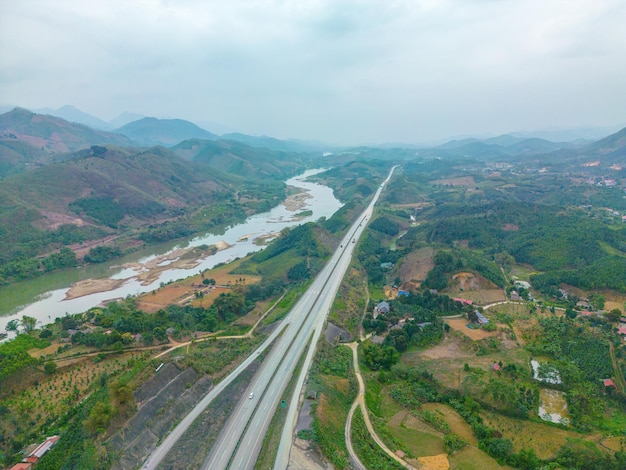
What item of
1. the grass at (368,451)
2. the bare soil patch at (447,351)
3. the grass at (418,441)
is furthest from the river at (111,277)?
the grass at (418,441)

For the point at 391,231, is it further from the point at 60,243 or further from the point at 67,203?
the point at 67,203

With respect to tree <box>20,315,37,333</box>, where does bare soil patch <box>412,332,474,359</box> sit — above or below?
below

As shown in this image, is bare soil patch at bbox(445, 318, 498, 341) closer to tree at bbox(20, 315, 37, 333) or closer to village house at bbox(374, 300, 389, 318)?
village house at bbox(374, 300, 389, 318)

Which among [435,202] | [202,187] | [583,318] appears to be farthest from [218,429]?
[202,187]

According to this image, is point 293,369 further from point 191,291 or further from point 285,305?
point 191,291

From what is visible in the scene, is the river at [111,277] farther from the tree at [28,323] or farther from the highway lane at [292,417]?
the highway lane at [292,417]

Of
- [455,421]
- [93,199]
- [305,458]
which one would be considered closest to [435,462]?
[455,421]

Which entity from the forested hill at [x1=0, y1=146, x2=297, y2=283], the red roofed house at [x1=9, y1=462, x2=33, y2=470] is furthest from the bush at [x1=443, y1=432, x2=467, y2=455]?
the forested hill at [x1=0, y1=146, x2=297, y2=283]
